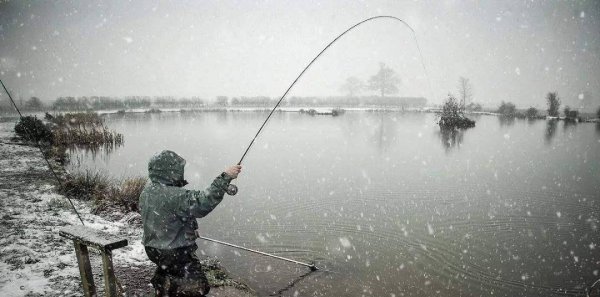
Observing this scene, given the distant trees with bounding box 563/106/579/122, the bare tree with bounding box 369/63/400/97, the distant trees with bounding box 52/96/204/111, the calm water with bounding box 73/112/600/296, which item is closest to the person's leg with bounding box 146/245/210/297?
the calm water with bounding box 73/112/600/296

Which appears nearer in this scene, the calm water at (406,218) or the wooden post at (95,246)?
the wooden post at (95,246)

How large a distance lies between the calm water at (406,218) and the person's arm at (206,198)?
10.2 feet

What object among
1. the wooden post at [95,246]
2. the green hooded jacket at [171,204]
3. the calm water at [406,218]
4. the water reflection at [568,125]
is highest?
the green hooded jacket at [171,204]

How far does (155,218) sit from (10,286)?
10.2 feet

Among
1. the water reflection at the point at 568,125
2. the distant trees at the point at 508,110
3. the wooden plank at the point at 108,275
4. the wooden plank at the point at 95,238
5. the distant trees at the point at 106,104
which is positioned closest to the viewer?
the wooden plank at the point at 95,238

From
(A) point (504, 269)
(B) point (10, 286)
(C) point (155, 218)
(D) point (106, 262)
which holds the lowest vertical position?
(A) point (504, 269)

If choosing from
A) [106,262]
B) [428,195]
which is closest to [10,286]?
[106,262]

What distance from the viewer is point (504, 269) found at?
5.93 m

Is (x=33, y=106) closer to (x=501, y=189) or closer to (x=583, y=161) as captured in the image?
(x=501, y=189)

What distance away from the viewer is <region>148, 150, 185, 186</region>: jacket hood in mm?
2734

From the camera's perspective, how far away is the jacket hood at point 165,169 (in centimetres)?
273

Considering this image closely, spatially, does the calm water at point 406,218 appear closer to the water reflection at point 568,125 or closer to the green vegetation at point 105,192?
the green vegetation at point 105,192

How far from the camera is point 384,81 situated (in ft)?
283


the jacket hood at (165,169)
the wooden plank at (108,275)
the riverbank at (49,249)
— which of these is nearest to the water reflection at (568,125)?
the riverbank at (49,249)
